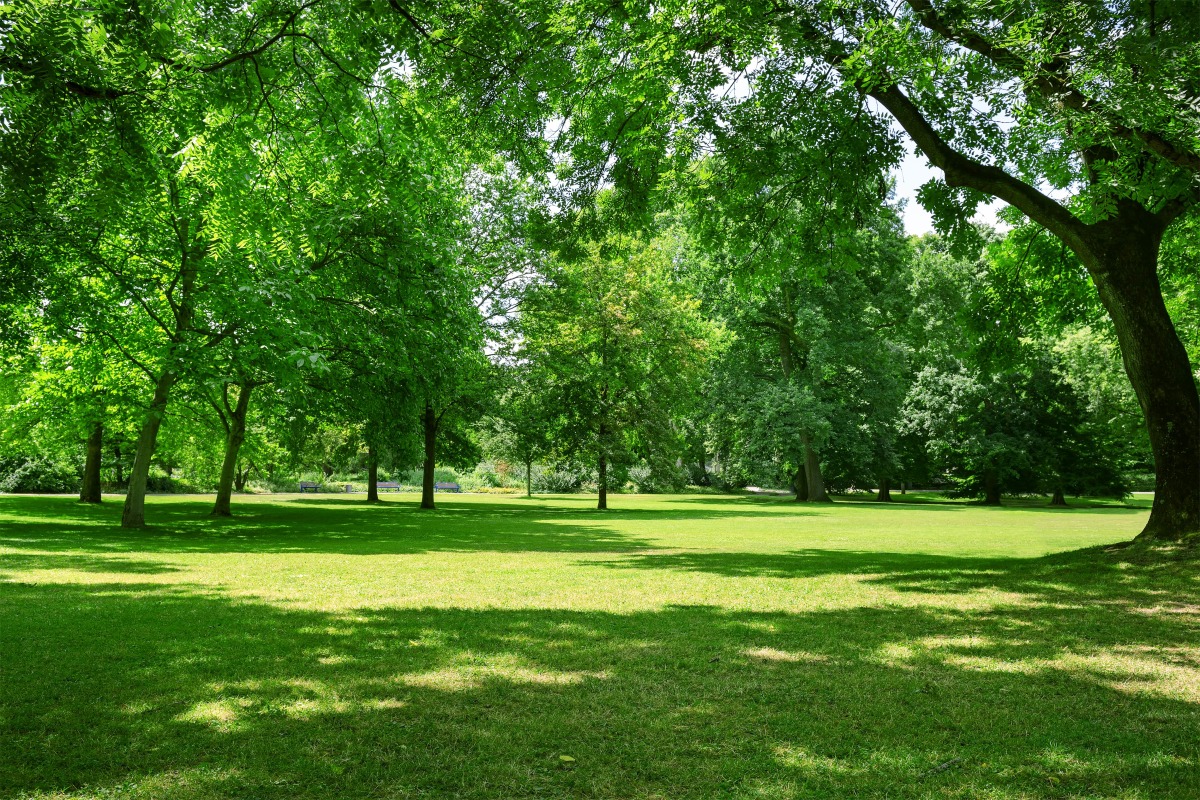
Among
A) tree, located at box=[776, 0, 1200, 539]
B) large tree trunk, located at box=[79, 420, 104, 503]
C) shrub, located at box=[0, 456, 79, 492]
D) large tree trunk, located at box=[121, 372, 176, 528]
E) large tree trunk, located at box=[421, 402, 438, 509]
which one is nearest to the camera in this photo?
tree, located at box=[776, 0, 1200, 539]

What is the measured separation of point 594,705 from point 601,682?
49cm

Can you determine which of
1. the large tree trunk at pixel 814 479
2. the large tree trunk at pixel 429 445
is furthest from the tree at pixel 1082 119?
the large tree trunk at pixel 814 479

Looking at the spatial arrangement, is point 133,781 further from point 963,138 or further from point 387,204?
point 963,138

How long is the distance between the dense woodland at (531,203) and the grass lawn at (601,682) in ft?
10.6

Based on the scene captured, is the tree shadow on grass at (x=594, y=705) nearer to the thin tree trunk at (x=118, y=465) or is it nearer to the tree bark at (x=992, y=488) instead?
the thin tree trunk at (x=118, y=465)

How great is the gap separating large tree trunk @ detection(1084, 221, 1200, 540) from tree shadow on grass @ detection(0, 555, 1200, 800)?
4.56 meters

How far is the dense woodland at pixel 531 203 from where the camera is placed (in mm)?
5875

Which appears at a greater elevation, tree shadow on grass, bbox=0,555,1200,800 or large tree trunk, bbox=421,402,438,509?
large tree trunk, bbox=421,402,438,509

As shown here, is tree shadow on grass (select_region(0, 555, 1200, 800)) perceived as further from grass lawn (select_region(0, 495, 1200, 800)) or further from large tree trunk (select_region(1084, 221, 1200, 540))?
large tree trunk (select_region(1084, 221, 1200, 540))

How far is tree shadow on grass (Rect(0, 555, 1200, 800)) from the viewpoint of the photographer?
133 inches

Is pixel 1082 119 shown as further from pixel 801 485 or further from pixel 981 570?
pixel 801 485

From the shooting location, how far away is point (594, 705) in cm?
441

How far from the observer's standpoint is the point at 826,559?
12.9 metres

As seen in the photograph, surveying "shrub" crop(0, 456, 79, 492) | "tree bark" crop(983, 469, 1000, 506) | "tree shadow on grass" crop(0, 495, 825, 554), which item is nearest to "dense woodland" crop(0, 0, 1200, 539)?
"tree shadow on grass" crop(0, 495, 825, 554)
